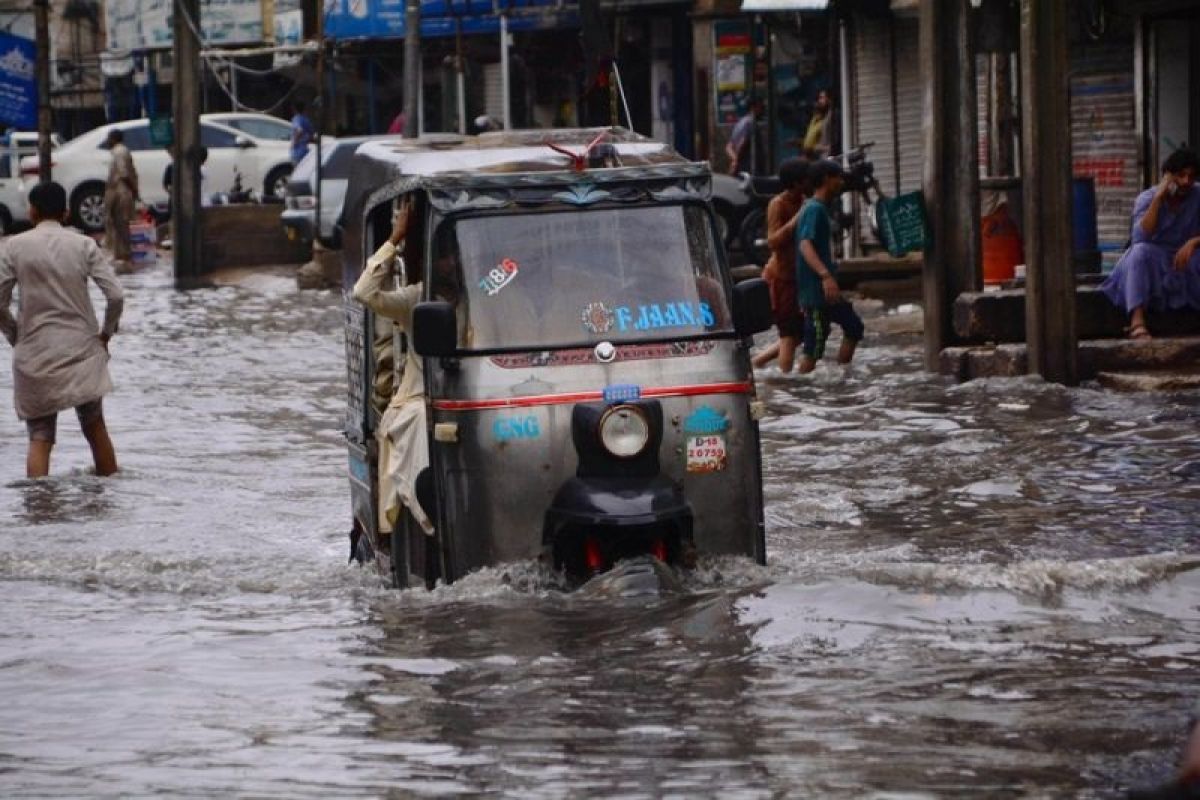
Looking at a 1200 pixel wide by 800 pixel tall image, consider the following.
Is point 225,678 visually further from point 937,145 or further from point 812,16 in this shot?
point 812,16

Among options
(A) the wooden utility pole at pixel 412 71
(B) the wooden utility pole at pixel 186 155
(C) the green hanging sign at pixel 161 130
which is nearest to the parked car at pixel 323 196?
(A) the wooden utility pole at pixel 412 71

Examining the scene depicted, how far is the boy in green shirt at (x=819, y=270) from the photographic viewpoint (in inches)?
639

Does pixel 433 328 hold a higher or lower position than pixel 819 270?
lower

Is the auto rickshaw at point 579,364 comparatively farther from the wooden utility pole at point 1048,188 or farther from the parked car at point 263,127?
the parked car at point 263,127

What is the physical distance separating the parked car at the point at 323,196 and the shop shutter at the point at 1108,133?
10.7 meters

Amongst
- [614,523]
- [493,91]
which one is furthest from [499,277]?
[493,91]

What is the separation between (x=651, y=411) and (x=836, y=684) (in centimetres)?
138

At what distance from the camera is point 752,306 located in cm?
841

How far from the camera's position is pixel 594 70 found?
16.2 metres

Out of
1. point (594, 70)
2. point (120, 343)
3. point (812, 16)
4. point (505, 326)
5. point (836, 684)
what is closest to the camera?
point (836, 684)

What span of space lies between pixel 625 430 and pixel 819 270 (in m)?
8.17

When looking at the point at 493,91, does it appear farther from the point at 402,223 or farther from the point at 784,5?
the point at 402,223

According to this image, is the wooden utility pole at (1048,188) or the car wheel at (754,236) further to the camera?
the car wheel at (754,236)

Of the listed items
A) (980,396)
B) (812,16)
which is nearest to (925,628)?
(980,396)
